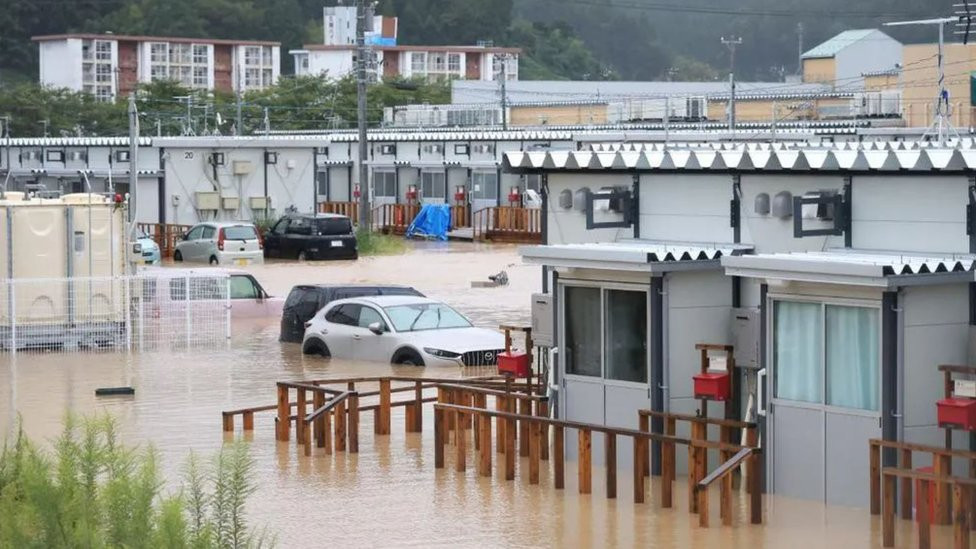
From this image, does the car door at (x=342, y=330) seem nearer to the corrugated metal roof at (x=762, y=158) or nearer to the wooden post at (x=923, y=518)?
the corrugated metal roof at (x=762, y=158)

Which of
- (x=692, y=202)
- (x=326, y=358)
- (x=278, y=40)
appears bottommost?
(x=326, y=358)

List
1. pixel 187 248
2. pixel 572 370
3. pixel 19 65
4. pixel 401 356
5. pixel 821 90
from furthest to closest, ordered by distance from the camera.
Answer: pixel 19 65, pixel 821 90, pixel 187 248, pixel 401 356, pixel 572 370

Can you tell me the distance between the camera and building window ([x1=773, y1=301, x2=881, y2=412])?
17984 millimetres

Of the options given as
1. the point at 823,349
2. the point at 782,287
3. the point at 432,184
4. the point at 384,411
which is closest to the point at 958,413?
the point at 823,349

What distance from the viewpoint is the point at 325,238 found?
55469mm

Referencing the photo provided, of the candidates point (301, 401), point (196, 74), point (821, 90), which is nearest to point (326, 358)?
point (301, 401)

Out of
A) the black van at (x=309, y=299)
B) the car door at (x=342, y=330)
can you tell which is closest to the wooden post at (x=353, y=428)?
the car door at (x=342, y=330)

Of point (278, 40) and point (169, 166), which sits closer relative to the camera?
point (169, 166)

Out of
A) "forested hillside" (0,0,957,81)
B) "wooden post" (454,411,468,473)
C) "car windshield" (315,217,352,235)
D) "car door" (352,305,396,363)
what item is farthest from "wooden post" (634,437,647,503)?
"forested hillside" (0,0,957,81)

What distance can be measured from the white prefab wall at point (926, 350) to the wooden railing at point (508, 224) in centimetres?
4405

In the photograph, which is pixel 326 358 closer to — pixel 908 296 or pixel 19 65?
pixel 908 296

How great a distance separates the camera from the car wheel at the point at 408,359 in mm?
29969

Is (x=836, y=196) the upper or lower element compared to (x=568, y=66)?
lower

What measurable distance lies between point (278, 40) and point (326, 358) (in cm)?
14652
